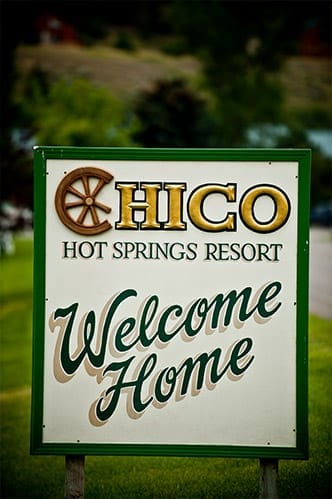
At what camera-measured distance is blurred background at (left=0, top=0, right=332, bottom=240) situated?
32125mm

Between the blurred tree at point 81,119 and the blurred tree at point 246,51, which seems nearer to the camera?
the blurred tree at point 81,119

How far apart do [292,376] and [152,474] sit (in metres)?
1.54

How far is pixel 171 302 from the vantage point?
14.3ft

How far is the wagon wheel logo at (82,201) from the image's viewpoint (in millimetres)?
4320

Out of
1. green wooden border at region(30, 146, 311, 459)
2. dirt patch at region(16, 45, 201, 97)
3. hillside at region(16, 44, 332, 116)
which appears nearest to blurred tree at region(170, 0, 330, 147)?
hillside at region(16, 44, 332, 116)

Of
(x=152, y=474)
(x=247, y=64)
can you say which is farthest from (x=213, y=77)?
(x=152, y=474)

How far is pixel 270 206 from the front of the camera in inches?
170

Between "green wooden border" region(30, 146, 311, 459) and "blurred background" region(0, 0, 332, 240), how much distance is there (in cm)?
1400

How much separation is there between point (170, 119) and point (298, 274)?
33.5 m

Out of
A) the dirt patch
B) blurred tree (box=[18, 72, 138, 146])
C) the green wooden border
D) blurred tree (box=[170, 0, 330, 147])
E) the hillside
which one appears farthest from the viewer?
the dirt patch

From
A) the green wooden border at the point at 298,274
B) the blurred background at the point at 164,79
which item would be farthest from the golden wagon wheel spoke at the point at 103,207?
the blurred background at the point at 164,79

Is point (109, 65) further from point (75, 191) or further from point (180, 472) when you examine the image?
point (75, 191)

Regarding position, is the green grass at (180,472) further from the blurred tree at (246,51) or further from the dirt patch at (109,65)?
the dirt patch at (109,65)

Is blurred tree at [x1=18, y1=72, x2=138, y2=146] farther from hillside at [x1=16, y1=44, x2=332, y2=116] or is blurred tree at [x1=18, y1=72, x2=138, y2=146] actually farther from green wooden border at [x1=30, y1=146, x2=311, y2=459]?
hillside at [x1=16, y1=44, x2=332, y2=116]
